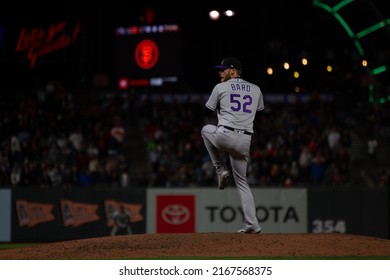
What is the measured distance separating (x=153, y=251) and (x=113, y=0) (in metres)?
33.2

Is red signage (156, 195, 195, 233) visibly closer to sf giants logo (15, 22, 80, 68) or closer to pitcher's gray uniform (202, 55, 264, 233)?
pitcher's gray uniform (202, 55, 264, 233)

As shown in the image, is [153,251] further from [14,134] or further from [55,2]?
[55,2]

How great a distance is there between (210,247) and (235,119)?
1647 millimetres

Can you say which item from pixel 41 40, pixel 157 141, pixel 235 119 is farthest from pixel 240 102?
pixel 41 40

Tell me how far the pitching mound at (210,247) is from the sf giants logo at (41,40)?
25394mm

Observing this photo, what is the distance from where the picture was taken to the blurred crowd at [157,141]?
21.9 metres

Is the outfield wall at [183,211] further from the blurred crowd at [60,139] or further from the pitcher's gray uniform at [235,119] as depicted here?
the pitcher's gray uniform at [235,119]

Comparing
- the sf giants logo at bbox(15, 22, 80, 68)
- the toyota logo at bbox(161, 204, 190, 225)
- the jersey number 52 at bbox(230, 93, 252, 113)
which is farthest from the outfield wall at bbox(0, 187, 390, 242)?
the sf giants logo at bbox(15, 22, 80, 68)

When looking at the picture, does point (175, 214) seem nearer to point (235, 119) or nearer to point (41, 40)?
point (235, 119)

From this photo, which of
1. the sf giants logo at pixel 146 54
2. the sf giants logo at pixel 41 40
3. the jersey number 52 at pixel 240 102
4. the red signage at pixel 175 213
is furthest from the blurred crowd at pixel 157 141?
the jersey number 52 at pixel 240 102

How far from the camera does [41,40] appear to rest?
1384 inches

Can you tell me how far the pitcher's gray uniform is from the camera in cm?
1017

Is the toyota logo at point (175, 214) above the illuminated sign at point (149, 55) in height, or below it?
below
